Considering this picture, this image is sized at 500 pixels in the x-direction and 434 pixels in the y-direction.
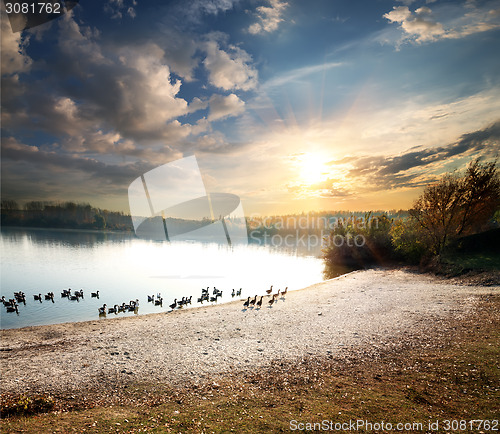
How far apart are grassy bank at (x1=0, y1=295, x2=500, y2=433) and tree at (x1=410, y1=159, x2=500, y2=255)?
28.7 metres

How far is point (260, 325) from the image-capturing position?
17953 millimetres

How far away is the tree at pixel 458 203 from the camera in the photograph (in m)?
32.5

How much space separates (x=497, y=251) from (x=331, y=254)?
32.0m

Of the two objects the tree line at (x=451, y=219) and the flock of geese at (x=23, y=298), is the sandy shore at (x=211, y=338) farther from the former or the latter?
the tree line at (x=451, y=219)

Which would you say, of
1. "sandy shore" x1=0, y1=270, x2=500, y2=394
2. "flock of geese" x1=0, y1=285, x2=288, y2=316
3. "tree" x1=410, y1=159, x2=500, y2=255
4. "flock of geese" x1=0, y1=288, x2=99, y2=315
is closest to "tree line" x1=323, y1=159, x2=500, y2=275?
"tree" x1=410, y1=159, x2=500, y2=255

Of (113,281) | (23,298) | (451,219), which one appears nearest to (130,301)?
(23,298)

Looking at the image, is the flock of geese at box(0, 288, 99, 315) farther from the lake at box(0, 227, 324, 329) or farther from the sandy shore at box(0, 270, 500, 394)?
the sandy shore at box(0, 270, 500, 394)

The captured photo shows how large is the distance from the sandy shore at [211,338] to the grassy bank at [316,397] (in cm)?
113

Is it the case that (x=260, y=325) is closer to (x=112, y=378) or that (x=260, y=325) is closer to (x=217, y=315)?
(x=217, y=315)

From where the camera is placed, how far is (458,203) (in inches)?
1336

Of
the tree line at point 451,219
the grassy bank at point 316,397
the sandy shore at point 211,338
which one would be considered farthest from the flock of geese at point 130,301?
the tree line at point 451,219

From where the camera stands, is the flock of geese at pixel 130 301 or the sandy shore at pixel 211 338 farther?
the flock of geese at pixel 130 301

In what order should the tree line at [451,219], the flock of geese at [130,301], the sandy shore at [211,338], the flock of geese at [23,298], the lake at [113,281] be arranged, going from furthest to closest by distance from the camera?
the tree line at [451,219]
the lake at [113,281]
the flock of geese at [23,298]
the flock of geese at [130,301]
the sandy shore at [211,338]

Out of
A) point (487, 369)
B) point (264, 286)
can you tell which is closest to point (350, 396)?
point (487, 369)
